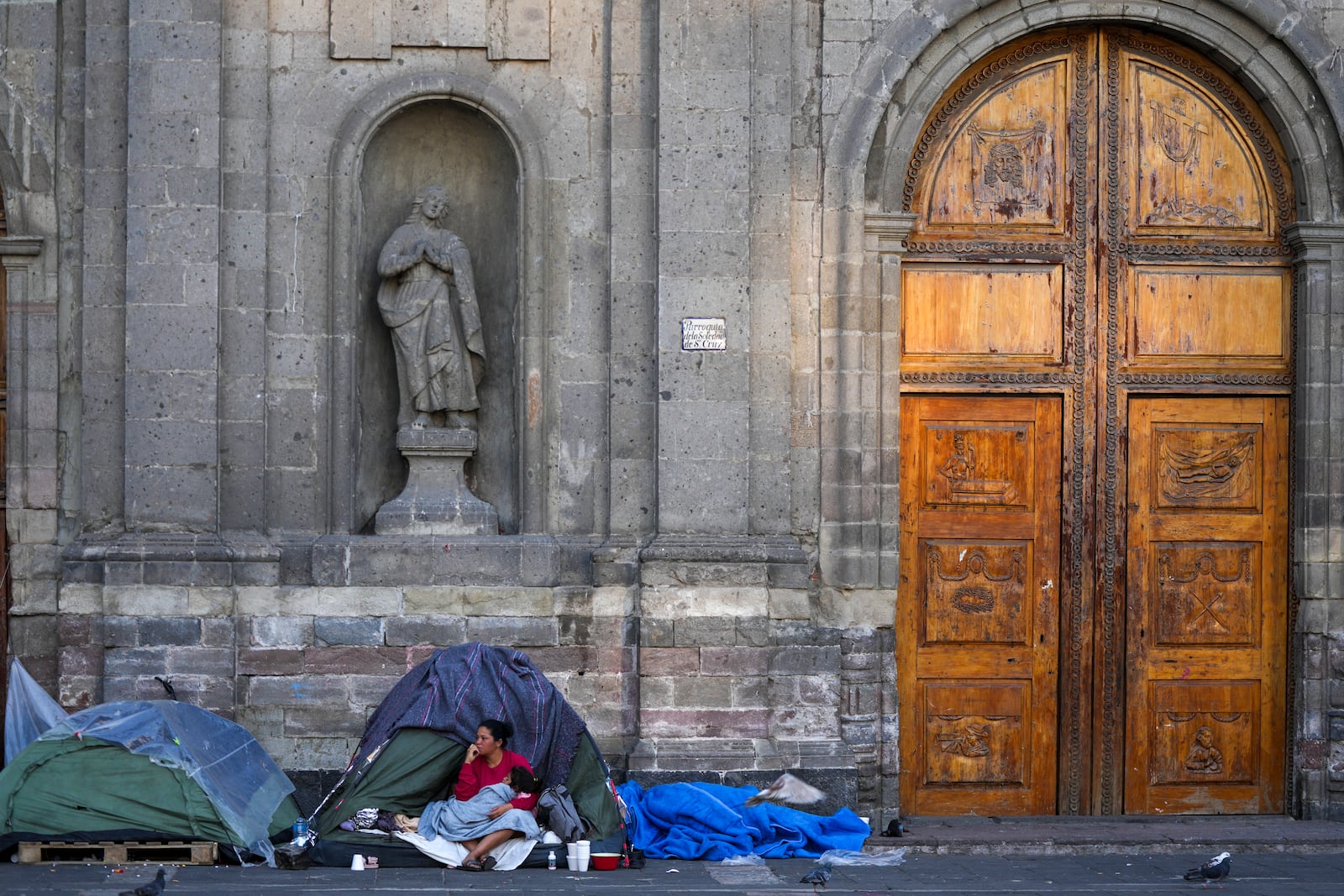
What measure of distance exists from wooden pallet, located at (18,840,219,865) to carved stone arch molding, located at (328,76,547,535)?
232 centimetres

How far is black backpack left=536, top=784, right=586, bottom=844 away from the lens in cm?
881

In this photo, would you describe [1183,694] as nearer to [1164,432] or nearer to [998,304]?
[1164,432]

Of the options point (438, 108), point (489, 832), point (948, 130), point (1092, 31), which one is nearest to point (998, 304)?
point (948, 130)

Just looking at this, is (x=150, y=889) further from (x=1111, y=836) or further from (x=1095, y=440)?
(x=1095, y=440)

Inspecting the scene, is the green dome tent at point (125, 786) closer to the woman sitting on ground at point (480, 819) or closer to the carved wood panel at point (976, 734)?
the woman sitting on ground at point (480, 819)

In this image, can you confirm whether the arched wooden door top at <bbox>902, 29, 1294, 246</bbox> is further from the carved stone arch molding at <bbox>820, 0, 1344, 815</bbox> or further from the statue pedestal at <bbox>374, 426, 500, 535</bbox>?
the statue pedestal at <bbox>374, 426, 500, 535</bbox>

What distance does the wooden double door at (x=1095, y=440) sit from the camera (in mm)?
10664

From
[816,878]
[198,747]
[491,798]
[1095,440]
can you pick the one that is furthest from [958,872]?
[198,747]

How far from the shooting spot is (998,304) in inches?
421

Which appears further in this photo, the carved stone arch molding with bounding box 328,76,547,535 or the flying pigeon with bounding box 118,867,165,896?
the carved stone arch molding with bounding box 328,76,547,535

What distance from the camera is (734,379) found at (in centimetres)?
1010

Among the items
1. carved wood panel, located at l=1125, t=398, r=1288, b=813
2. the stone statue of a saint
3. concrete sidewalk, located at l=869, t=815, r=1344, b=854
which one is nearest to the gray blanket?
concrete sidewalk, located at l=869, t=815, r=1344, b=854

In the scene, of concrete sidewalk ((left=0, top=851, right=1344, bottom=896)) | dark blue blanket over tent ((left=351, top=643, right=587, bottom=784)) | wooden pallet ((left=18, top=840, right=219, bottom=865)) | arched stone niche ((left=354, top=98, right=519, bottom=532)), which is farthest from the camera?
arched stone niche ((left=354, top=98, right=519, bottom=532))

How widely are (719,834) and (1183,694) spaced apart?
139 inches
